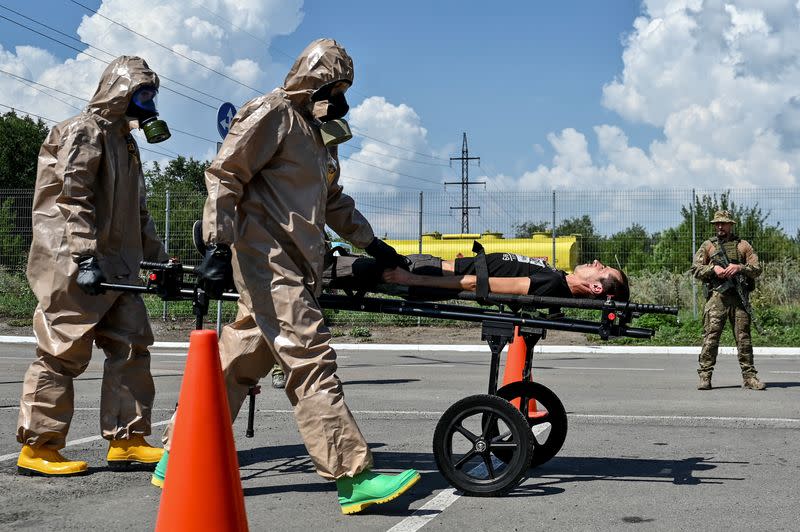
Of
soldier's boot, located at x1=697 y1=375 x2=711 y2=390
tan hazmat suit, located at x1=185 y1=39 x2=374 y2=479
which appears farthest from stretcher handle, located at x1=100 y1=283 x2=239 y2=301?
soldier's boot, located at x1=697 y1=375 x2=711 y2=390

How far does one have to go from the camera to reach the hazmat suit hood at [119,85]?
5.93 metres

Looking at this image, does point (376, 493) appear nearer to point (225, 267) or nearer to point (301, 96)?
point (225, 267)

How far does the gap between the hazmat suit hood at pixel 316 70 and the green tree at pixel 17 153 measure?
47207 mm

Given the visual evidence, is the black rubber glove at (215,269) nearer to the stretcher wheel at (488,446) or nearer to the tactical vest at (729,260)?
the stretcher wheel at (488,446)

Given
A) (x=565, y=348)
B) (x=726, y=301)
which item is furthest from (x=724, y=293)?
(x=565, y=348)

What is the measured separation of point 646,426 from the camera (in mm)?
7773

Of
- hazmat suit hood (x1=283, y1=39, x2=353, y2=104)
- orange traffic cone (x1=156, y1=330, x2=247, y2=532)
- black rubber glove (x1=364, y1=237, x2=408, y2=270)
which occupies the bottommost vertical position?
orange traffic cone (x1=156, y1=330, x2=247, y2=532)

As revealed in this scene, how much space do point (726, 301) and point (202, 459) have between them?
8721 mm

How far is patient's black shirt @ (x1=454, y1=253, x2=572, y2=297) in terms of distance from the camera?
17.6 feet

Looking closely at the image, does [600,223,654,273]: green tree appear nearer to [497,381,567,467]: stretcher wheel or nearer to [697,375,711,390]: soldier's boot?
[697,375,711,390]: soldier's boot

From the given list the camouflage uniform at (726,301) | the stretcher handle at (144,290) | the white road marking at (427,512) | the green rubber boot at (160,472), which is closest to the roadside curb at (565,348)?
the camouflage uniform at (726,301)

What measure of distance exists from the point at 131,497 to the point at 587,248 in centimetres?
1717

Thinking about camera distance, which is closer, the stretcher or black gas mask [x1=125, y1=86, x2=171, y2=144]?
the stretcher

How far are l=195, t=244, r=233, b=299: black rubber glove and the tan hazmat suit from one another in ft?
0.19
